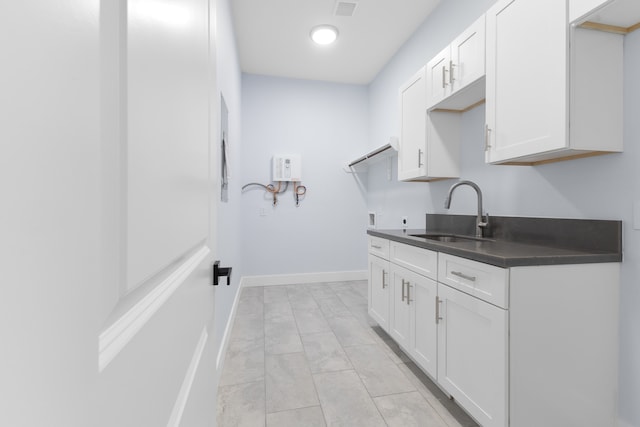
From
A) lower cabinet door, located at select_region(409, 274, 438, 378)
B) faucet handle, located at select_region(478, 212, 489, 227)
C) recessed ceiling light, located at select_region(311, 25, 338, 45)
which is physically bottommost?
lower cabinet door, located at select_region(409, 274, 438, 378)

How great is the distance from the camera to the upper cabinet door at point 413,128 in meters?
2.48

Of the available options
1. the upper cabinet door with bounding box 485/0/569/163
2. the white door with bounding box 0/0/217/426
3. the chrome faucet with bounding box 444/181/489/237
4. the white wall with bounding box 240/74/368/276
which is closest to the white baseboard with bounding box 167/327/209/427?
the white door with bounding box 0/0/217/426

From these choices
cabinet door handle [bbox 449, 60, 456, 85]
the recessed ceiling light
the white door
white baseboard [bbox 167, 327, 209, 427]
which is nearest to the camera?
the white door

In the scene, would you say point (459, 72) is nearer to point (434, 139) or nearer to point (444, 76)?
point (444, 76)

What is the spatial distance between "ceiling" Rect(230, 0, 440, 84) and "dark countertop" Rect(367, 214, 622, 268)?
7.13 feet

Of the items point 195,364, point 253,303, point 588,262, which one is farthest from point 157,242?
point 253,303

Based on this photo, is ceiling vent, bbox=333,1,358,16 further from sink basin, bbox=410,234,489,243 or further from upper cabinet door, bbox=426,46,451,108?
sink basin, bbox=410,234,489,243

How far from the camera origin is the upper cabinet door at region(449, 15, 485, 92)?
1804mm

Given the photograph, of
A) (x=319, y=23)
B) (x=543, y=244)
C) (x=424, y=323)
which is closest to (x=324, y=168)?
(x=319, y=23)

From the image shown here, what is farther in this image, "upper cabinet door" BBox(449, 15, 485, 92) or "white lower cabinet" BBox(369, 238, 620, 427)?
"upper cabinet door" BBox(449, 15, 485, 92)

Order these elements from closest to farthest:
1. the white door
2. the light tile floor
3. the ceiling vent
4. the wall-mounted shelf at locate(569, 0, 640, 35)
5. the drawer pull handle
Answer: the white door < the wall-mounted shelf at locate(569, 0, 640, 35) < the drawer pull handle < the light tile floor < the ceiling vent

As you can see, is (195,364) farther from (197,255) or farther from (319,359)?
(319,359)

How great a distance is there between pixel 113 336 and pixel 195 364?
0.35 m

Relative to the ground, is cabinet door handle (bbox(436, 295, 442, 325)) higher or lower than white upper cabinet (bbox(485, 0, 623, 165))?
lower
